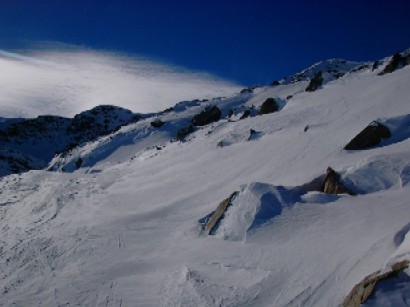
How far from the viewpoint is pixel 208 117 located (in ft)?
133

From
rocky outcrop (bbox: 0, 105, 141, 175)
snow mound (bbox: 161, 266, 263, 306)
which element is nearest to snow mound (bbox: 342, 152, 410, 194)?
snow mound (bbox: 161, 266, 263, 306)

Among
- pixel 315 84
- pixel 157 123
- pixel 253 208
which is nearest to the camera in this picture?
pixel 253 208

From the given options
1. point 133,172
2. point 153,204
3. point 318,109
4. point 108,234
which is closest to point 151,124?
point 133,172

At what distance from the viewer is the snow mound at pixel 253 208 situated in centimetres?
1193

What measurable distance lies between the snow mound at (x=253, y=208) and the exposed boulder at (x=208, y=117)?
89.3 ft

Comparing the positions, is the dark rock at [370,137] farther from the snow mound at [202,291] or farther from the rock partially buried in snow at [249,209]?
the snow mound at [202,291]

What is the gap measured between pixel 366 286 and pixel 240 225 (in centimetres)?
527

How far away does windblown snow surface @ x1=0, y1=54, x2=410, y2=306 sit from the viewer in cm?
922

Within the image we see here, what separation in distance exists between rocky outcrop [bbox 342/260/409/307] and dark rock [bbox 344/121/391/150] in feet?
29.8

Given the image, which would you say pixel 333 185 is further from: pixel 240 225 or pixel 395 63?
pixel 395 63

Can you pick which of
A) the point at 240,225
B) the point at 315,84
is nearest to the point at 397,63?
the point at 315,84

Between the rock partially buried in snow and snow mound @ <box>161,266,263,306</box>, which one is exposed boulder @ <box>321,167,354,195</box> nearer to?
the rock partially buried in snow

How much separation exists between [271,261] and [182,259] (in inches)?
107

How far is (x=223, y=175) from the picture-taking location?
62.5ft
